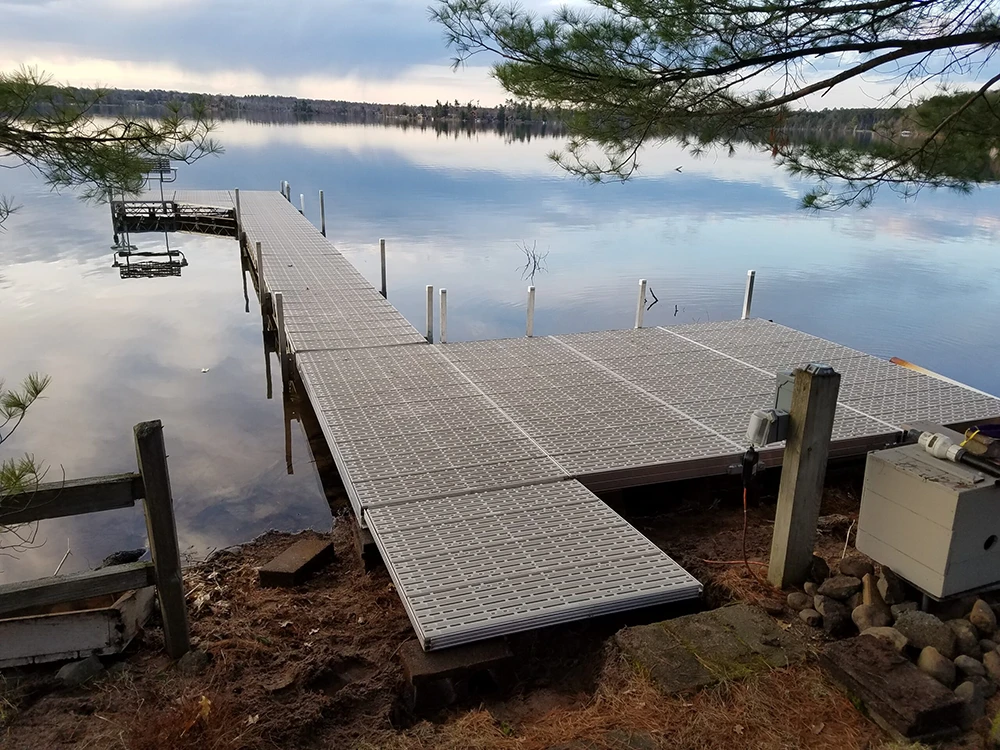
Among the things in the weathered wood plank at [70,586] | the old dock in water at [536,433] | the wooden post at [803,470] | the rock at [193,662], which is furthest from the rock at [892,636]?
the weathered wood plank at [70,586]

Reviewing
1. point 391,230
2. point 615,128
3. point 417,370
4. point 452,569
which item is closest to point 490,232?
point 391,230

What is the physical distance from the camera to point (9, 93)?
2387 mm

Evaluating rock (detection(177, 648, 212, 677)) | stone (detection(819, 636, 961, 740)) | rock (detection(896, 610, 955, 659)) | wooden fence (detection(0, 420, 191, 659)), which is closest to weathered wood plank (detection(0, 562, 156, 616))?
Result: wooden fence (detection(0, 420, 191, 659))

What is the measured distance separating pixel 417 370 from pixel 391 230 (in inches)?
610

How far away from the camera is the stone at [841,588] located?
3428 millimetres

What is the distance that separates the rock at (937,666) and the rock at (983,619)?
346 mm

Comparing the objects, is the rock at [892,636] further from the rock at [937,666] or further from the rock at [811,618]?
the rock at [811,618]

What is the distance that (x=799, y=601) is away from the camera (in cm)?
349

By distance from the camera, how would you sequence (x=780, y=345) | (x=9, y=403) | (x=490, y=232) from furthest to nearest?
(x=490, y=232) → (x=780, y=345) → (x=9, y=403)

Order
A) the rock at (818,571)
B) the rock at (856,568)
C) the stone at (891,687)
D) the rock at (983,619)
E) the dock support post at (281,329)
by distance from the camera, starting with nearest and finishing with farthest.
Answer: the stone at (891,687) → the rock at (983,619) → the rock at (856,568) → the rock at (818,571) → the dock support post at (281,329)

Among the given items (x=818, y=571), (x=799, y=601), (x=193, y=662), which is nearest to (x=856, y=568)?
(x=818, y=571)

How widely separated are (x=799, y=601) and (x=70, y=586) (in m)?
3.12

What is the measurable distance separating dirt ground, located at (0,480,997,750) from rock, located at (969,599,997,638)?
47 centimetres

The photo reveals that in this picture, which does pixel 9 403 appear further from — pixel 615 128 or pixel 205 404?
pixel 205 404
